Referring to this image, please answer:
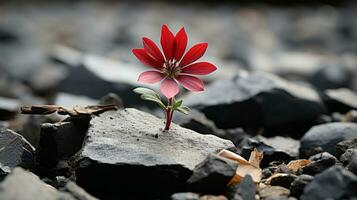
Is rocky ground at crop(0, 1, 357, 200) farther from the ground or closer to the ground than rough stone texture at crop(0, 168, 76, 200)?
farther from the ground

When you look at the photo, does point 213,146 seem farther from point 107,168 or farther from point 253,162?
point 107,168

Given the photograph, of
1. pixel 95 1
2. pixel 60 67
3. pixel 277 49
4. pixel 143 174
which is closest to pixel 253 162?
pixel 143 174

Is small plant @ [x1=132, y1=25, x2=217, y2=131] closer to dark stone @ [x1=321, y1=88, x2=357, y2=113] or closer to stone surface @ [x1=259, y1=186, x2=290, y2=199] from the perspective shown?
stone surface @ [x1=259, y1=186, x2=290, y2=199]

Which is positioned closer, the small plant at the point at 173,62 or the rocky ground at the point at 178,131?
the rocky ground at the point at 178,131

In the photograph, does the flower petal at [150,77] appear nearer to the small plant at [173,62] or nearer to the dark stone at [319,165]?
the small plant at [173,62]

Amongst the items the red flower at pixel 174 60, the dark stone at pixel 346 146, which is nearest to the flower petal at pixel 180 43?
the red flower at pixel 174 60

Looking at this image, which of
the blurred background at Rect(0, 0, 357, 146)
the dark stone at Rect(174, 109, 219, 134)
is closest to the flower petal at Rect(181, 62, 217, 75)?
the dark stone at Rect(174, 109, 219, 134)

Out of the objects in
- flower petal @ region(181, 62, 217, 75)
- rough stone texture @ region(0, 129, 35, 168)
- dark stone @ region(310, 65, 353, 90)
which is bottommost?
rough stone texture @ region(0, 129, 35, 168)
